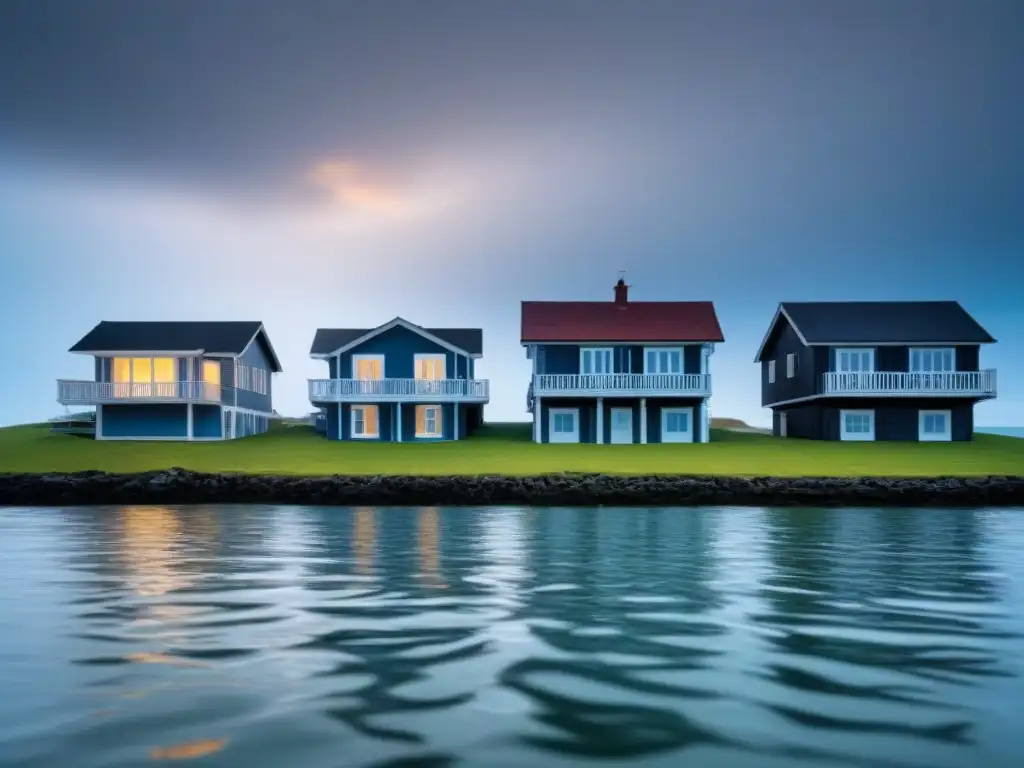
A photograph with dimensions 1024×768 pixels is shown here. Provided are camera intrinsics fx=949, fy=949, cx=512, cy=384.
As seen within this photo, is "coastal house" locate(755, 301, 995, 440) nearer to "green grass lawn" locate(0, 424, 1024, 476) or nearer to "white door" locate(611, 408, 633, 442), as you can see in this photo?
"green grass lawn" locate(0, 424, 1024, 476)

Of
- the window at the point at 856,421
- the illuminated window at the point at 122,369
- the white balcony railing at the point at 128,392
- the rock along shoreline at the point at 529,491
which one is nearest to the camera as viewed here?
the rock along shoreline at the point at 529,491

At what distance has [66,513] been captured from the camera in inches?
1206

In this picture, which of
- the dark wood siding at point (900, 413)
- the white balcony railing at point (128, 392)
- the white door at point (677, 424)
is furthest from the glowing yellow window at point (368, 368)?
the dark wood siding at point (900, 413)

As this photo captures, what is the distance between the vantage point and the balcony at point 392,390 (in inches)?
2089

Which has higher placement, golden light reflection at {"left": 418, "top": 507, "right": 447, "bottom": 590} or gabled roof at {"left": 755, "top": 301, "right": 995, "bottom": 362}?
gabled roof at {"left": 755, "top": 301, "right": 995, "bottom": 362}

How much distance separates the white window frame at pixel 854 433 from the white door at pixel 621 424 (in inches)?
471

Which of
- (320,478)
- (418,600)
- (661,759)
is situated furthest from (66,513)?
(661,759)

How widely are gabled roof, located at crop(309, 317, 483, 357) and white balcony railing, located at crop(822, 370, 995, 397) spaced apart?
20.6 meters

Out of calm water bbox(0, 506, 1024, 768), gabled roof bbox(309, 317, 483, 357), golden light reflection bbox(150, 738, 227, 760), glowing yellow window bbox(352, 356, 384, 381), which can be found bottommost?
calm water bbox(0, 506, 1024, 768)

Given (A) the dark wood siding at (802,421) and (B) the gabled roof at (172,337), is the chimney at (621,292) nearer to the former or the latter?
(A) the dark wood siding at (802,421)

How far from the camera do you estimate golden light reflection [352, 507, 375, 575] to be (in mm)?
16016

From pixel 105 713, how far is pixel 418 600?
5.60 m

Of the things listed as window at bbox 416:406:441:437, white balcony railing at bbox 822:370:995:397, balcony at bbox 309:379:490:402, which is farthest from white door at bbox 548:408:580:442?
white balcony railing at bbox 822:370:995:397

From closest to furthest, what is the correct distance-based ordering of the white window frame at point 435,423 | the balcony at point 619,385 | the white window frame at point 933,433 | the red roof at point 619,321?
1. the balcony at point 619,385
2. the red roof at point 619,321
3. the white window frame at point 933,433
4. the white window frame at point 435,423
